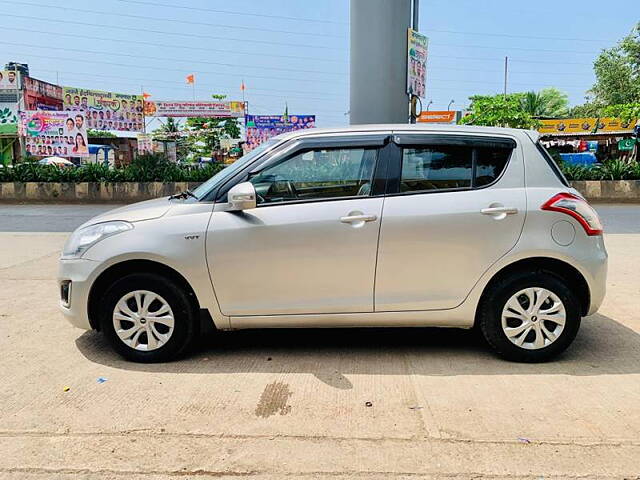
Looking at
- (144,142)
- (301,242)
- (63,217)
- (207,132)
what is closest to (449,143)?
(301,242)

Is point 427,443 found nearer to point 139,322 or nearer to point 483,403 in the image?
point 483,403

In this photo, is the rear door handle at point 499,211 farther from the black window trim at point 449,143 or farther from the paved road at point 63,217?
the paved road at point 63,217

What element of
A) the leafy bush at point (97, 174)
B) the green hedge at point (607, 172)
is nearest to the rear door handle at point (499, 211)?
the green hedge at point (607, 172)

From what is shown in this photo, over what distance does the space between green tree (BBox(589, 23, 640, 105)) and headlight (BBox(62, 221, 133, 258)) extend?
4440 centimetres

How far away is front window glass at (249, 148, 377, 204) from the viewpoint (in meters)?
4.11

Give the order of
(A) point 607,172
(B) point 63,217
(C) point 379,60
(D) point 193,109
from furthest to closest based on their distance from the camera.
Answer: (D) point 193,109, (A) point 607,172, (B) point 63,217, (C) point 379,60

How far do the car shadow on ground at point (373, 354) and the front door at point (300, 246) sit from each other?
43cm

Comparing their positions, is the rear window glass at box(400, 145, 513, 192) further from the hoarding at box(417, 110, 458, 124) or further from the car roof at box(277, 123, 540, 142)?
the hoarding at box(417, 110, 458, 124)

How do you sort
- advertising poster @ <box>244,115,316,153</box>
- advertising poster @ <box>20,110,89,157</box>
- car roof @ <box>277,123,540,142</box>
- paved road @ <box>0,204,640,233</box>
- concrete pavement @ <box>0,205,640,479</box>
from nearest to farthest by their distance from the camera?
Result: concrete pavement @ <box>0,205,640,479</box>, car roof @ <box>277,123,540,142</box>, paved road @ <box>0,204,640,233</box>, advertising poster @ <box>20,110,89,157</box>, advertising poster @ <box>244,115,316,153</box>

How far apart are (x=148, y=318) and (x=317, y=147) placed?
178 centimetres

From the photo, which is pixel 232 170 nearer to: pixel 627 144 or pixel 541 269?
pixel 541 269

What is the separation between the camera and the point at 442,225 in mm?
3994

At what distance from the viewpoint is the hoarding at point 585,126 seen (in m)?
36.2

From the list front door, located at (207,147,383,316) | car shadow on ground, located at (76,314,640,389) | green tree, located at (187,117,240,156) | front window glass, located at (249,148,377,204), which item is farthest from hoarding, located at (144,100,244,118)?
front door, located at (207,147,383,316)
